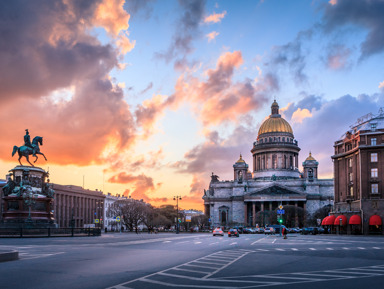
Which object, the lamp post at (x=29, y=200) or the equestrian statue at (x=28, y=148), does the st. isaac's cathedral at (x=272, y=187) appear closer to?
the equestrian statue at (x=28, y=148)

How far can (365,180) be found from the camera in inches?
3103

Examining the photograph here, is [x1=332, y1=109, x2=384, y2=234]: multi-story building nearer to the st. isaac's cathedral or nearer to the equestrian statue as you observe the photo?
the equestrian statue

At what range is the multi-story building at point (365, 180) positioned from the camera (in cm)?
7688

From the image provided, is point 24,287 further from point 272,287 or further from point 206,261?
point 206,261

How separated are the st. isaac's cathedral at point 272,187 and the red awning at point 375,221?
304 feet

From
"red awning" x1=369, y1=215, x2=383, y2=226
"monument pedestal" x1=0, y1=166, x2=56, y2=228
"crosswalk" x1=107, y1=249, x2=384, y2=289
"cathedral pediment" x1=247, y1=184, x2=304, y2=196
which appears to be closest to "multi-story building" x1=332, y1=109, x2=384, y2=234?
"red awning" x1=369, y1=215, x2=383, y2=226

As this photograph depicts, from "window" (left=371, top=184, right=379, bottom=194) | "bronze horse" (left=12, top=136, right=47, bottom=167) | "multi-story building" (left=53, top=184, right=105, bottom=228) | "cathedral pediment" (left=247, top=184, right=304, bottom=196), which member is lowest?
"multi-story building" (left=53, top=184, right=105, bottom=228)

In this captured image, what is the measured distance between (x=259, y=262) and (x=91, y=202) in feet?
501

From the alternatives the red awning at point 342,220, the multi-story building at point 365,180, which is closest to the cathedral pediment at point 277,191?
the multi-story building at point 365,180

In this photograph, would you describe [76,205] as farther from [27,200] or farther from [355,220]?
[27,200]

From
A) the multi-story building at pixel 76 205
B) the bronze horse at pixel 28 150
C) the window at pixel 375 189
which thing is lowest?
the multi-story building at pixel 76 205

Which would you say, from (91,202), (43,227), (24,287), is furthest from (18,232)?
(91,202)

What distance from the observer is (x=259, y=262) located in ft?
80.0

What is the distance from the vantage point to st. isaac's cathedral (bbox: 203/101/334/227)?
177 metres
